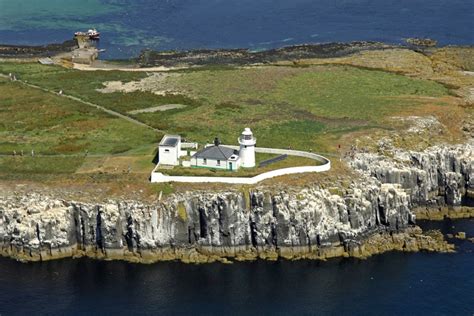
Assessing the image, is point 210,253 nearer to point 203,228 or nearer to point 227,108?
point 203,228

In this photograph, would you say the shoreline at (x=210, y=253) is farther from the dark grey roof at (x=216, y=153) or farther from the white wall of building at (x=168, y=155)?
the white wall of building at (x=168, y=155)

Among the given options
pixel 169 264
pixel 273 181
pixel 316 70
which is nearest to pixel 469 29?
pixel 316 70

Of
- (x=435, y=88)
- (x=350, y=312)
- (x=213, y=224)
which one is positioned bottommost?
(x=350, y=312)

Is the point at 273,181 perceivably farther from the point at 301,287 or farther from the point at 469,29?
the point at 469,29

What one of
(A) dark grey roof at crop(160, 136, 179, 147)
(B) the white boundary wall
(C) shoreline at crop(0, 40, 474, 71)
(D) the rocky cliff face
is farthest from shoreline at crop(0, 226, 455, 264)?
(C) shoreline at crop(0, 40, 474, 71)

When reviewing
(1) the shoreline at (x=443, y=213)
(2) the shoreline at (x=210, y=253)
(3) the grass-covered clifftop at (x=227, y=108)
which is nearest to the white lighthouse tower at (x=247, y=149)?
(3) the grass-covered clifftop at (x=227, y=108)

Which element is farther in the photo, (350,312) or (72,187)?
(72,187)

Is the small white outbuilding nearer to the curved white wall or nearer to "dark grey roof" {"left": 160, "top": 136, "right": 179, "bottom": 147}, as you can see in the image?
"dark grey roof" {"left": 160, "top": 136, "right": 179, "bottom": 147}

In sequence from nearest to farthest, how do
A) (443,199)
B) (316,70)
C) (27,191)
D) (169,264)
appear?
1. (169,264)
2. (27,191)
3. (443,199)
4. (316,70)
